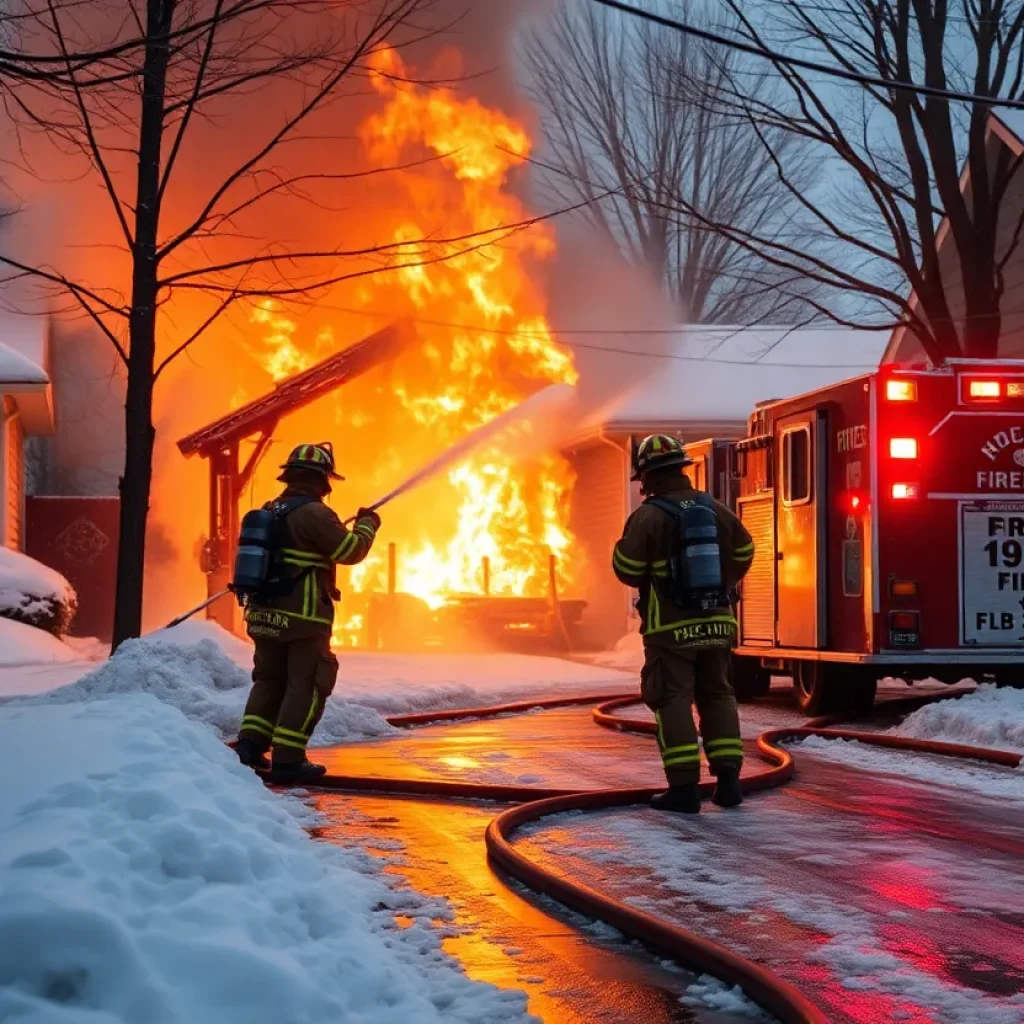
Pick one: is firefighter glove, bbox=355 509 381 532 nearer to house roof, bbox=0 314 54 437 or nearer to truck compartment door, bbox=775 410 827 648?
truck compartment door, bbox=775 410 827 648

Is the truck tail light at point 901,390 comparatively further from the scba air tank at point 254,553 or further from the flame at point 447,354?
the flame at point 447,354

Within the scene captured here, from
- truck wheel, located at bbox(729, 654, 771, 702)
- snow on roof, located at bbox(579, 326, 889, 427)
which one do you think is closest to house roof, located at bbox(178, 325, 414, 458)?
snow on roof, located at bbox(579, 326, 889, 427)

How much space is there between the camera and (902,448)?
11.7 meters

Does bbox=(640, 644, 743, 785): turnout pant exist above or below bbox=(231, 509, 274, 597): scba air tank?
below

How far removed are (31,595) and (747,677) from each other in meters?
8.92

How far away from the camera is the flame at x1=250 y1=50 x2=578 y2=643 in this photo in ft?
83.4

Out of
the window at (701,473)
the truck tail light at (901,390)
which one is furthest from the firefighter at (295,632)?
the window at (701,473)

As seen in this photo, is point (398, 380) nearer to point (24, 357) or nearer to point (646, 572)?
point (24, 357)

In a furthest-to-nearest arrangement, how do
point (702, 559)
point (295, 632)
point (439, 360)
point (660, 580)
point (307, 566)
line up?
point (439, 360)
point (307, 566)
point (295, 632)
point (660, 580)
point (702, 559)

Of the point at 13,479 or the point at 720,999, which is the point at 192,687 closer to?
the point at 720,999

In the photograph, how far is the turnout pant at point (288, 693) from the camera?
28.6 ft

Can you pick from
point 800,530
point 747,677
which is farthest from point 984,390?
point 747,677

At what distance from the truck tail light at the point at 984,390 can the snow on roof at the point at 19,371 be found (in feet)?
43.3

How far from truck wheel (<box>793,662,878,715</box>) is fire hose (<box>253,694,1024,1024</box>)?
395 mm
